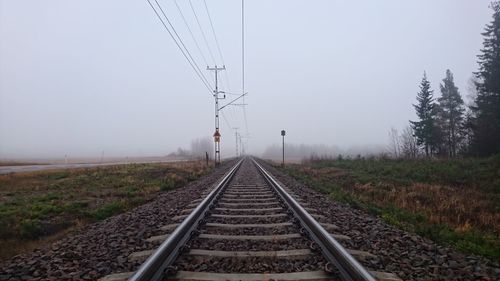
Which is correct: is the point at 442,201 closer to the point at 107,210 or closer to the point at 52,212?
the point at 107,210

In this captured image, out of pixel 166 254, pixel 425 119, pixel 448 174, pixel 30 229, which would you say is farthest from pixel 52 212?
pixel 425 119

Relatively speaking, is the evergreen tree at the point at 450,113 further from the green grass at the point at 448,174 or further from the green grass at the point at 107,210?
the green grass at the point at 107,210

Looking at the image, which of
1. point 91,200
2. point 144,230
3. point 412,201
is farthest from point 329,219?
point 91,200

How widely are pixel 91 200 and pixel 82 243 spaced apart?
21.1 feet

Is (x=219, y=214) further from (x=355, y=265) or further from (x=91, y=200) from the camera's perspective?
(x=91, y=200)

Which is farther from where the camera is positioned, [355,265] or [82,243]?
[82,243]

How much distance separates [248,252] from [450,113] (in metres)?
58.7

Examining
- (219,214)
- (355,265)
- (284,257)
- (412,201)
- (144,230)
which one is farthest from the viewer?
(412,201)

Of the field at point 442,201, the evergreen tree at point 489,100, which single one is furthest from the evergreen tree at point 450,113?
the field at point 442,201

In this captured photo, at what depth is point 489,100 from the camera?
3594 centimetres

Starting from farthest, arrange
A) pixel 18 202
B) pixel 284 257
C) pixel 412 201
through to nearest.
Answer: pixel 412 201 < pixel 18 202 < pixel 284 257

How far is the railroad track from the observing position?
3.95m

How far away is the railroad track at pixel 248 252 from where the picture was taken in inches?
155

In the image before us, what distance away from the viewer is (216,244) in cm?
527
